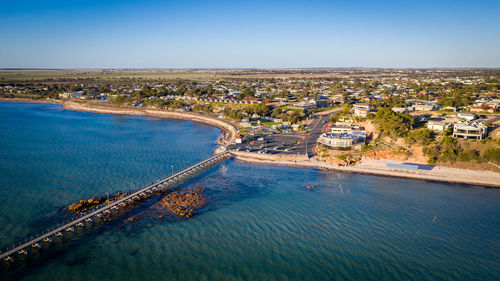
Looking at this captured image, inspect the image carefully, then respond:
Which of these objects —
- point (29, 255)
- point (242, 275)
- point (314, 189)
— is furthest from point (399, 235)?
point (29, 255)

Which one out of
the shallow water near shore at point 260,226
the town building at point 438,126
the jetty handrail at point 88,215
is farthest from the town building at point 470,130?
the jetty handrail at point 88,215

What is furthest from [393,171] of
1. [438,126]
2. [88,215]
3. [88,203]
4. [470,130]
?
[88,203]

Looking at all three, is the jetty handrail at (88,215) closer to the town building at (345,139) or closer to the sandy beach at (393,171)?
the sandy beach at (393,171)

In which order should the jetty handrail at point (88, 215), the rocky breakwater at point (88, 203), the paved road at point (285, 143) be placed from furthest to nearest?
the paved road at point (285, 143), the rocky breakwater at point (88, 203), the jetty handrail at point (88, 215)

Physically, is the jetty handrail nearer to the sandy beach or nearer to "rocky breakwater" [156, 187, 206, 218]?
"rocky breakwater" [156, 187, 206, 218]

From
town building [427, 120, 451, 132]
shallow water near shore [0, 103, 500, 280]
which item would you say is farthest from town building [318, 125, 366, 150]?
town building [427, 120, 451, 132]
